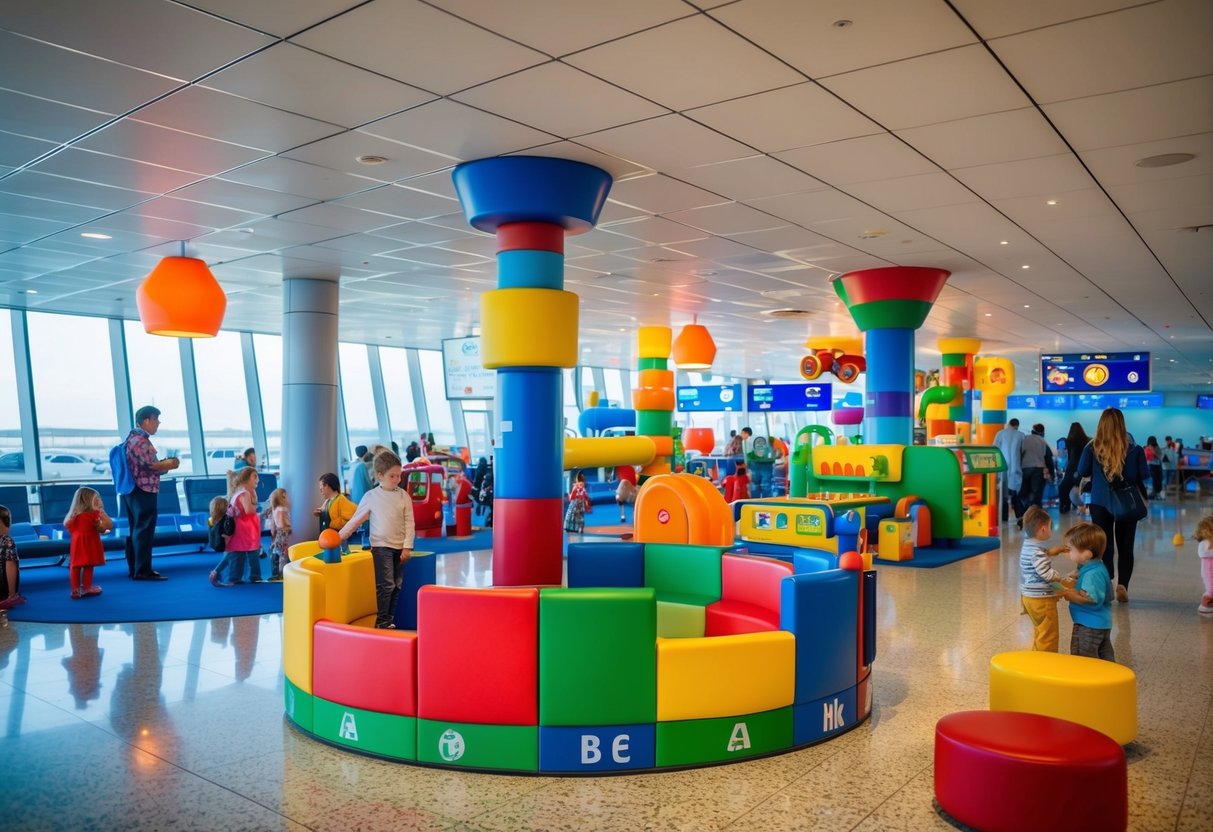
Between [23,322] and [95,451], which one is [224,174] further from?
[95,451]

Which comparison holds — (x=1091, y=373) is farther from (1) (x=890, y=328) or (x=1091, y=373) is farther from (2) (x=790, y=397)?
(1) (x=890, y=328)

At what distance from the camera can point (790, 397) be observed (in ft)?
69.0

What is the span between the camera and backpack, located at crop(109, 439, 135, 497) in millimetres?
9750

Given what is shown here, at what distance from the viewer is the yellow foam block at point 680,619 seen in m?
5.95

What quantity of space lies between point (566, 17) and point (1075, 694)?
4.08m

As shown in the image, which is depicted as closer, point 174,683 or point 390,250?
point 174,683

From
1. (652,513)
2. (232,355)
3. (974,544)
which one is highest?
(232,355)

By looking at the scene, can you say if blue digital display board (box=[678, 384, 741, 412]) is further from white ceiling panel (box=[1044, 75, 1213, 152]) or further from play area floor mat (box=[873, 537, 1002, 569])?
white ceiling panel (box=[1044, 75, 1213, 152])

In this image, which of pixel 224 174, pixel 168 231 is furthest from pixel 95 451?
pixel 224 174

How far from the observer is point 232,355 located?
18.7 m

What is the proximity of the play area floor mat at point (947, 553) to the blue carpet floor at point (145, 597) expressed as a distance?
7074mm

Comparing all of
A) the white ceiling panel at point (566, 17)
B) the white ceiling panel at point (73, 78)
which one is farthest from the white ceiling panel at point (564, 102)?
the white ceiling panel at point (73, 78)

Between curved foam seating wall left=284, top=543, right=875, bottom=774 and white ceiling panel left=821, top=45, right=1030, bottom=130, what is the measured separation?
2.96 metres

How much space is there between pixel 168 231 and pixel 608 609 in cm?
750
